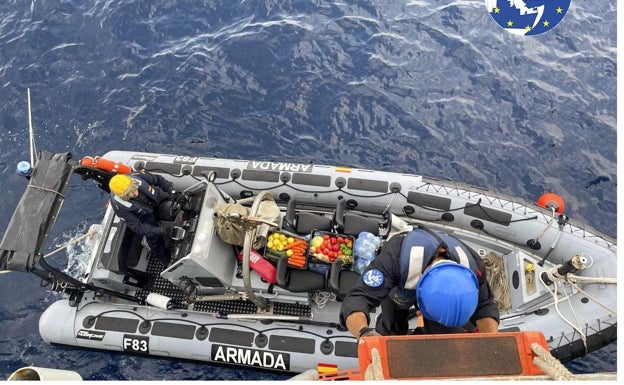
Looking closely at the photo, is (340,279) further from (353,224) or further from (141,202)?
(141,202)

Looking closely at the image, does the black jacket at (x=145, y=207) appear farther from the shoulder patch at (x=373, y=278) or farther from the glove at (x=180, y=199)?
the shoulder patch at (x=373, y=278)

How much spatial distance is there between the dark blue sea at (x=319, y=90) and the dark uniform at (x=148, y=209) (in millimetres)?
2526

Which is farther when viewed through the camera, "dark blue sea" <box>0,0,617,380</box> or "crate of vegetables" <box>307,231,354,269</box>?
"dark blue sea" <box>0,0,617,380</box>

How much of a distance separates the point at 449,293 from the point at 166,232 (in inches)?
163

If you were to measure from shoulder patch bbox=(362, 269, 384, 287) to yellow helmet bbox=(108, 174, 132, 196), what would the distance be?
3.21m

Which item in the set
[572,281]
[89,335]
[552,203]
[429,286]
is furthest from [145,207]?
[552,203]

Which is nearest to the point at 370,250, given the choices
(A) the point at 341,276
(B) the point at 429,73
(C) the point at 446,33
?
(A) the point at 341,276

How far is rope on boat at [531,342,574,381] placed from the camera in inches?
85.1

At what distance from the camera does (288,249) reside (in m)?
5.61

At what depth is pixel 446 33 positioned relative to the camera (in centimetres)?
1008

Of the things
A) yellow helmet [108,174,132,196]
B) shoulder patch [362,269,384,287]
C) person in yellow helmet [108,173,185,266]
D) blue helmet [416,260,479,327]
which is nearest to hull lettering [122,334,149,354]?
person in yellow helmet [108,173,185,266]

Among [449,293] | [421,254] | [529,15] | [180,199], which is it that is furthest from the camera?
[529,15]

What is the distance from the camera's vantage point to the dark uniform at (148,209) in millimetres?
5543

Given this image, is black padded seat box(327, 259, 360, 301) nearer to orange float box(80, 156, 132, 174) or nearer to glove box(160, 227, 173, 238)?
glove box(160, 227, 173, 238)
